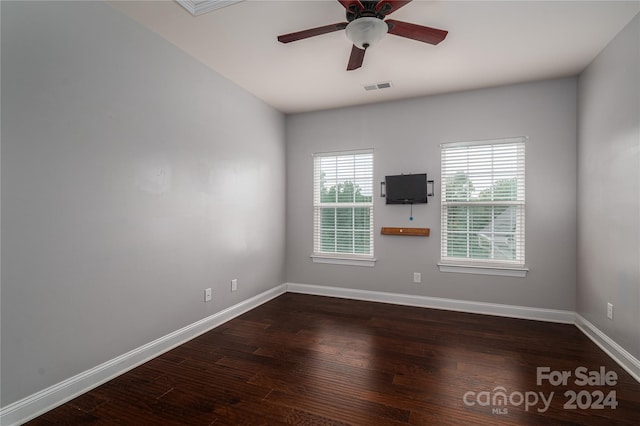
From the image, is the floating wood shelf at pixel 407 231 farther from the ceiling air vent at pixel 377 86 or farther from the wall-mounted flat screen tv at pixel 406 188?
the ceiling air vent at pixel 377 86

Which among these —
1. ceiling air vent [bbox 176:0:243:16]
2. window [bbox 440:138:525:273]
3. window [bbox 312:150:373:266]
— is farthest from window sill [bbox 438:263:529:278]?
Result: ceiling air vent [bbox 176:0:243:16]

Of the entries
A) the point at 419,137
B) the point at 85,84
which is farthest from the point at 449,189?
the point at 85,84

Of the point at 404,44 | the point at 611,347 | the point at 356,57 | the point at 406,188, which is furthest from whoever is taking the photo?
the point at 406,188

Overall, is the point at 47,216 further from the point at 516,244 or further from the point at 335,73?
the point at 516,244

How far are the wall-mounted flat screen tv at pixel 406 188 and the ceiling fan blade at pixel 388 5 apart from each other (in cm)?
232

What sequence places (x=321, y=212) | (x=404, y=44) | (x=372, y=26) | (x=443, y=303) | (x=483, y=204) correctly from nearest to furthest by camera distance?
(x=372, y=26) → (x=404, y=44) → (x=483, y=204) → (x=443, y=303) → (x=321, y=212)

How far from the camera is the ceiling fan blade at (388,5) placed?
76.1 inches

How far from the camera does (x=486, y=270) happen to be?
3.76 m

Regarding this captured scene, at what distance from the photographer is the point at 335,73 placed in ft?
11.1

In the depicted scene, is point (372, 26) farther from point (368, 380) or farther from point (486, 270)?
point (486, 270)

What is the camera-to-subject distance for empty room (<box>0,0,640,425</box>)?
1948mm

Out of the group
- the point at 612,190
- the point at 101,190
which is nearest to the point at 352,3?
the point at 101,190

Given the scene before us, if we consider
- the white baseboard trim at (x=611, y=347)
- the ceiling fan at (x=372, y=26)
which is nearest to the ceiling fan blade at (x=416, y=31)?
the ceiling fan at (x=372, y=26)

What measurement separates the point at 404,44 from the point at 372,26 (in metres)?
0.83
